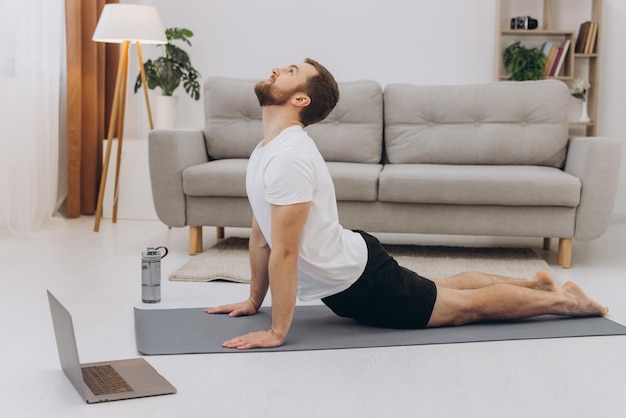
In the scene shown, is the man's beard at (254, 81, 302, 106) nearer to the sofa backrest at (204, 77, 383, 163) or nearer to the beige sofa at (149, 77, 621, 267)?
the beige sofa at (149, 77, 621, 267)

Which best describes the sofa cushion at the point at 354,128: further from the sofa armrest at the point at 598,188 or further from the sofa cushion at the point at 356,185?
the sofa armrest at the point at 598,188

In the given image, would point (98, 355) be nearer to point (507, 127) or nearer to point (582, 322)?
point (582, 322)

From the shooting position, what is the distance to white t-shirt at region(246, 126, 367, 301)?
2.18 m

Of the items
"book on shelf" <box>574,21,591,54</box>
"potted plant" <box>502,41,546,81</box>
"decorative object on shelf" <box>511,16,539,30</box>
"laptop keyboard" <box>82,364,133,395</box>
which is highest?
"decorative object on shelf" <box>511,16,539,30</box>

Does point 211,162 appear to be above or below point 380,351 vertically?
above

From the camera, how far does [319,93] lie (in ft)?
7.53

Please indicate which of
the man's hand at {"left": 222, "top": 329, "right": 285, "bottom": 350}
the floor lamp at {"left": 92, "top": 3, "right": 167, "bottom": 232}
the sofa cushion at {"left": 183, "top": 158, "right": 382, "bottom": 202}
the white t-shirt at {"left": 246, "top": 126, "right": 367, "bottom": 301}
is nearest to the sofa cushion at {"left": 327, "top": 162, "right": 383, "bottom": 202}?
the sofa cushion at {"left": 183, "top": 158, "right": 382, "bottom": 202}

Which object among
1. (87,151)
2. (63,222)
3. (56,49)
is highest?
(56,49)

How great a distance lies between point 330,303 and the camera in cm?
242

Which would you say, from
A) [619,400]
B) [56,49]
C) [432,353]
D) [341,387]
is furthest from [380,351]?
[56,49]

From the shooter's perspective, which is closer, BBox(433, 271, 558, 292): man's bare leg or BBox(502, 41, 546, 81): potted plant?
BBox(433, 271, 558, 292): man's bare leg

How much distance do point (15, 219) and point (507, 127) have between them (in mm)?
2614

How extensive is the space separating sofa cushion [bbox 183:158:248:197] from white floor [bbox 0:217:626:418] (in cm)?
77

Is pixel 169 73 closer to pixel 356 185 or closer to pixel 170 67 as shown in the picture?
pixel 170 67
